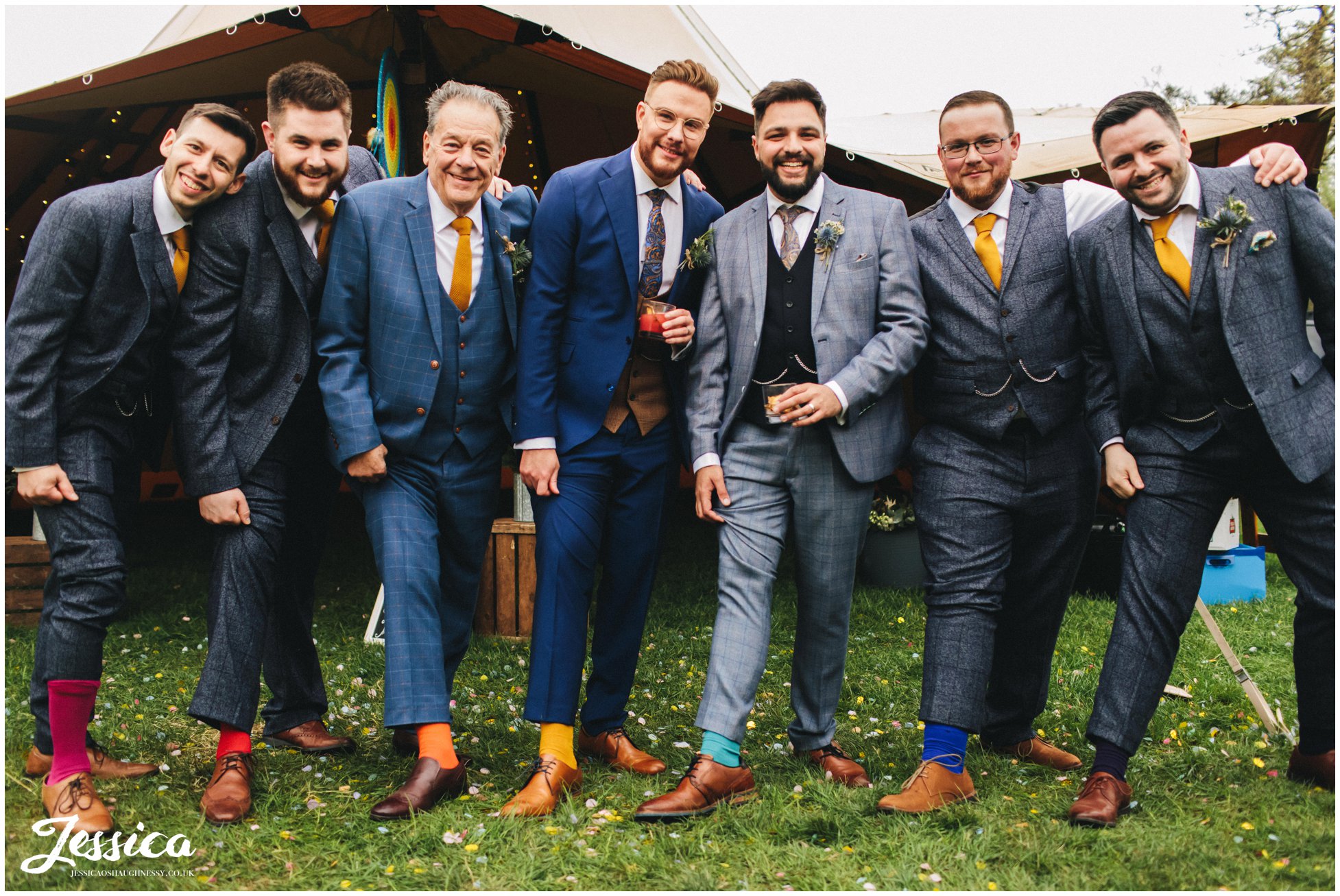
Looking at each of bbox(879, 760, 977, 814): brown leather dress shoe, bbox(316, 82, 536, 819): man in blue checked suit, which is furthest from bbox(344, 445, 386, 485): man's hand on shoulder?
bbox(879, 760, 977, 814): brown leather dress shoe

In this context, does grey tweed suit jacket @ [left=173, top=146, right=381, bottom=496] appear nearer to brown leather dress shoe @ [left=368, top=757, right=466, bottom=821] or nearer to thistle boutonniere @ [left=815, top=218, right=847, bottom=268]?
brown leather dress shoe @ [left=368, top=757, right=466, bottom=821]

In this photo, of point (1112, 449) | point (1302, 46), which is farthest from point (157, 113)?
point (1302, 46)

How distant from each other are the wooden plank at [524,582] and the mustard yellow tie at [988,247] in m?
2.68

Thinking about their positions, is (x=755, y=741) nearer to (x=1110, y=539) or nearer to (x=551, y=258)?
(x=551, y=258)

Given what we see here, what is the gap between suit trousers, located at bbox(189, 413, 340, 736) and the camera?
287 centimetres

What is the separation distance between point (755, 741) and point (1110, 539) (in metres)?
3.55

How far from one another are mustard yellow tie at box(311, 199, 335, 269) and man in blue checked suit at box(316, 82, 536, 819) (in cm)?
7

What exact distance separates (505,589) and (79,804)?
250 centimetres

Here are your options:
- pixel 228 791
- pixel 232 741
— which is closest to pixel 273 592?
pixel 232 741

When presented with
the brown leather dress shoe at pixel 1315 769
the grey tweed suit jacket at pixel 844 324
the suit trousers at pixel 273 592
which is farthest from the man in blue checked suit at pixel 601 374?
the brown leather dress shoe at pixel 1315 769

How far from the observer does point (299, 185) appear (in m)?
2.91

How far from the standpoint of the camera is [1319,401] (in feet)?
8.84

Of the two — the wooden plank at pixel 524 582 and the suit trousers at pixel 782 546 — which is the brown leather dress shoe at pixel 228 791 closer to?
the suit trousers at pixel 782 546

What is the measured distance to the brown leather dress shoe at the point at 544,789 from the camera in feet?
9.02
